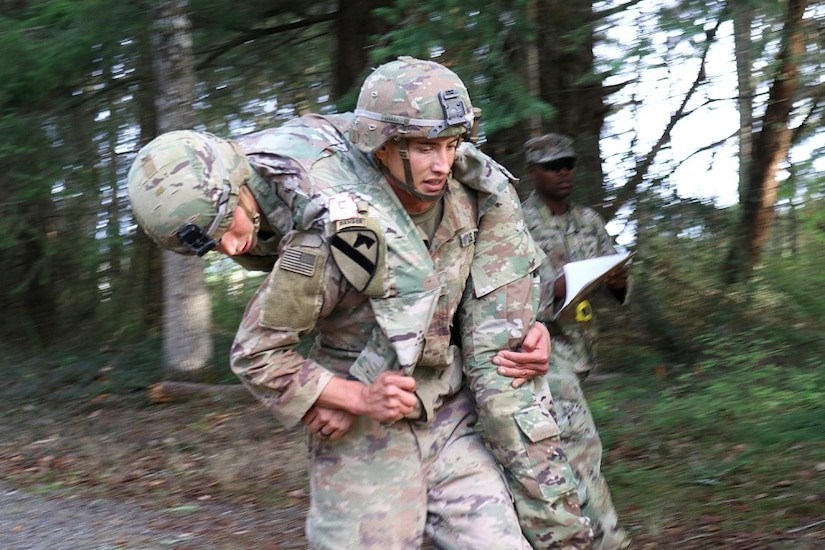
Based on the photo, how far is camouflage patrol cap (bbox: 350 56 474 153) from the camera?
3.10 meters

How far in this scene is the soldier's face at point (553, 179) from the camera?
5.46 metres

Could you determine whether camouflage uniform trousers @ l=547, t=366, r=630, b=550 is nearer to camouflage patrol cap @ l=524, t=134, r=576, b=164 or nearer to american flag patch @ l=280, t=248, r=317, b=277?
camouflage patrol cap @ l=524, t=134, r=576, b=164

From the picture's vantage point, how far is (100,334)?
37.1ft

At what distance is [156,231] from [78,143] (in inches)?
269

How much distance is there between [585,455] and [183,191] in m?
2.78

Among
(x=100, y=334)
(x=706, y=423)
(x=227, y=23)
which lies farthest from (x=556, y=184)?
(x=100, y=334)

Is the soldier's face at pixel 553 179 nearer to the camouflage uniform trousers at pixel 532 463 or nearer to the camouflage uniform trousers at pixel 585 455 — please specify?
the camouflage uniform trousers at pixel 585 455

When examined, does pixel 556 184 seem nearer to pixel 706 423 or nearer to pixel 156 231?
pixel 706 423

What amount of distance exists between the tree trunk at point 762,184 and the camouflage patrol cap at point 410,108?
15.4 feet

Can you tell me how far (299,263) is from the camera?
9.98ft

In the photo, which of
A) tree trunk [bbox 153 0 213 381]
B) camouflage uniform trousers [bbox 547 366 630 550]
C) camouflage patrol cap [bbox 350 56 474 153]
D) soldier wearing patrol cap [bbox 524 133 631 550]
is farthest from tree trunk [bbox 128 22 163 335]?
camouflage patrol cap [bbox 350 56 474 153]

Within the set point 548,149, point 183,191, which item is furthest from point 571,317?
point 183,191

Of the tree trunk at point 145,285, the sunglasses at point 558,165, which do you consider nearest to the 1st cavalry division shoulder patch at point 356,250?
the sunglasses at point 558,165

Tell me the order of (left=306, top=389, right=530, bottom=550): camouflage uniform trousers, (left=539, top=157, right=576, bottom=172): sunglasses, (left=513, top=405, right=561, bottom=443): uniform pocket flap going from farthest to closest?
1. (left=539, top=157, right=576, bottom=172): sunglasses
2. (left=513, top=405, right=561, bottom=443): uniform pocket flap
3. (left=306, top=389, right=530, bottom=550): camouflage uniform trousers
